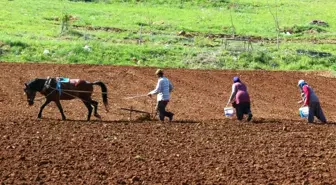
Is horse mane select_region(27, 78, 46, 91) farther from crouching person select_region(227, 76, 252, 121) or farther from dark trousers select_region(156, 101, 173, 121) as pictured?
crouching person select_region(227, 76, 252, 121)

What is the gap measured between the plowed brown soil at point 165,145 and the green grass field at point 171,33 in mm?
9260

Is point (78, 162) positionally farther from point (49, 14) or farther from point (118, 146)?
point (49, 14)

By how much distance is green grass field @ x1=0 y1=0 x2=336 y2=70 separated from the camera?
116 ft

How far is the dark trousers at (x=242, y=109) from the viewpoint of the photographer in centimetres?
1961

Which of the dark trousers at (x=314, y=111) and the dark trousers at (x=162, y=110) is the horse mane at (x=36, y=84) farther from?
the dark trousers at (x=314, y=111)

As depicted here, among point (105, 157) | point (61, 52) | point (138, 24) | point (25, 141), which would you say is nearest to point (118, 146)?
point (105, 157)

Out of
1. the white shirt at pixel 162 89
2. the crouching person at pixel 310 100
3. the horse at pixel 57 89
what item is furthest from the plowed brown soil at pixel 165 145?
the white shirt at pixel 162 89

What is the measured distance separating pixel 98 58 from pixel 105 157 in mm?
20516

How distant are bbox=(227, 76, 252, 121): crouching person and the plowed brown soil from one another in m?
0.37

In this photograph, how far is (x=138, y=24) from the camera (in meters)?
54.2

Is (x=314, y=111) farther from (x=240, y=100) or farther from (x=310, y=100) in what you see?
(x=240, y=100)

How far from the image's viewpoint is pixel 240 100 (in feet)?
63.8

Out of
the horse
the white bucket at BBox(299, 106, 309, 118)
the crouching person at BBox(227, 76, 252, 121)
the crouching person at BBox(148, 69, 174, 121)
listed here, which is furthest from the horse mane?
the white bucket at BBox(299, 106, 309, 118)

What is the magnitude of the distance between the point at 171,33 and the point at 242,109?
29.5 m
